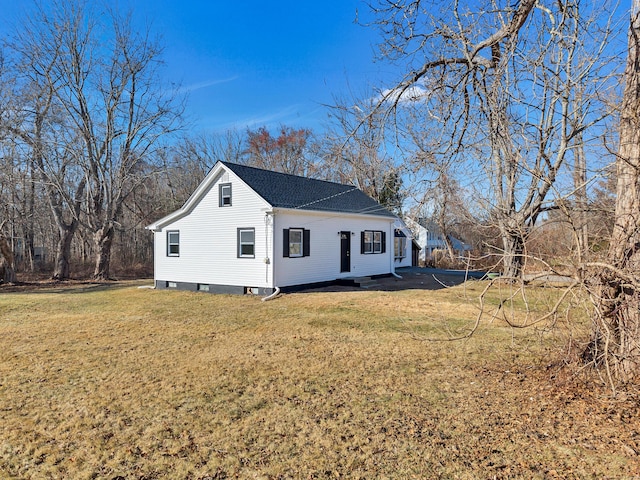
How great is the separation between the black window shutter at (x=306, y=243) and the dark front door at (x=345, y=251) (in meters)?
2.02

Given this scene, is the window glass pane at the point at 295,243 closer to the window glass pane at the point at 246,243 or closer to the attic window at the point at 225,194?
the window glass pane at the point at 246,243

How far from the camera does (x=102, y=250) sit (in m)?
20.3

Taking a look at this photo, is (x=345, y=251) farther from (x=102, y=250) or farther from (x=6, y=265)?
(x=6, y=265)

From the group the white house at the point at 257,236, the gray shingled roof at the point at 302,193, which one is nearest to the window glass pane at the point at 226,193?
the white house at the point at 257,236

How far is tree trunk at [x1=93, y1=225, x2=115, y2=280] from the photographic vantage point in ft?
65.8

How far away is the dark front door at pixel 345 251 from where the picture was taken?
642 inches

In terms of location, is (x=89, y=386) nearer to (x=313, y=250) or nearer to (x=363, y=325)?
(x=363, y=325)

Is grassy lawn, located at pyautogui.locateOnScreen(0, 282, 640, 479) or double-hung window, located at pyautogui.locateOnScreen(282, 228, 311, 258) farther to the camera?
double-hung window, located at pyautogui.locateOnScreen(282, 228, 311, 258)

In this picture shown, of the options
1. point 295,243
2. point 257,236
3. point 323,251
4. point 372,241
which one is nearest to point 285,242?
point 295,243

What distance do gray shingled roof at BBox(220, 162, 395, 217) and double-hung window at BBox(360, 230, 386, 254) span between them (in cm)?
89

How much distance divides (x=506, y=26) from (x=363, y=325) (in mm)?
5806

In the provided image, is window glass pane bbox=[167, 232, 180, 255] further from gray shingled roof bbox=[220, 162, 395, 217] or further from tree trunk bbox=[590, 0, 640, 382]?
tree trunk bbox=[590, 0, 640, 382]

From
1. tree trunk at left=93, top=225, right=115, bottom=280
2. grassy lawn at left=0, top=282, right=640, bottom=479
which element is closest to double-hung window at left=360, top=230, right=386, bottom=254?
grassy lawn at left=0, top=282, right=640, bottom=479

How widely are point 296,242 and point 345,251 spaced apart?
9.56 feet
